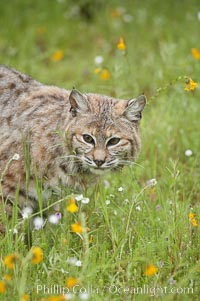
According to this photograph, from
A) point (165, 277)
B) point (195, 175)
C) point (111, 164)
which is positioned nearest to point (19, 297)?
point (165, 277)

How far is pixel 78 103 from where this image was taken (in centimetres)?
497

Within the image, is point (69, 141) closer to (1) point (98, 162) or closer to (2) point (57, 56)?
(1) point (98, 162)

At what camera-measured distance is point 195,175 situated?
6145mm

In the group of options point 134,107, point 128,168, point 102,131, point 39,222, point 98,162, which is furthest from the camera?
point 128,168

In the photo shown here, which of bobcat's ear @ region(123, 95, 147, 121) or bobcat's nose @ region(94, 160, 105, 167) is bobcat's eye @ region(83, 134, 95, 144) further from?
bobcat's ear @ region(123, 95, 147, 121)

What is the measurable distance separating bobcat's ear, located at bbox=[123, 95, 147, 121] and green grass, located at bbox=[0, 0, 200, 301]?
0.88 feet

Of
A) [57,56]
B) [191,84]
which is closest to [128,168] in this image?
[191,84]

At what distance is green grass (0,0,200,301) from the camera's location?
423 cm

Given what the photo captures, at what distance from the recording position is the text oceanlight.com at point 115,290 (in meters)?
4.05

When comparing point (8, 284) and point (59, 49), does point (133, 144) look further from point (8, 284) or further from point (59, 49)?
point (59, 49)

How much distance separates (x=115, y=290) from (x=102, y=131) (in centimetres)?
119

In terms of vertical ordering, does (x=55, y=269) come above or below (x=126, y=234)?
below

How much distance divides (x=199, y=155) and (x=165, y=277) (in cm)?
217

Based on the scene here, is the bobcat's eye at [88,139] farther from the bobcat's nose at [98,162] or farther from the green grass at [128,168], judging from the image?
the green grass at [128,168]
